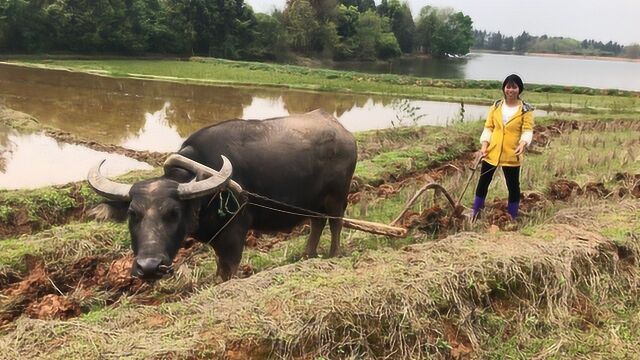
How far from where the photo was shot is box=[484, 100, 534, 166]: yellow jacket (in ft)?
16.8

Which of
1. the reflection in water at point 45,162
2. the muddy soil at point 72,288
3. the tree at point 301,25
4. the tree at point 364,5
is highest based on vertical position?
the tree at point 364,5

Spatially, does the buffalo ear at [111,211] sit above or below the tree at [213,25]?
below

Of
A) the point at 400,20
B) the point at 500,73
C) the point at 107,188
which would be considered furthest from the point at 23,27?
the point at 400,20

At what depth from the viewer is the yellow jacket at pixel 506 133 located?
5117 millimetres

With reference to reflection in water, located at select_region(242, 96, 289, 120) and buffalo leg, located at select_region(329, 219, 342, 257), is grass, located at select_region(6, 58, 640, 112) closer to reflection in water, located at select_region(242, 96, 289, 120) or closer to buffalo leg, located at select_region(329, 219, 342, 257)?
reflection in water, located at select_region(242, 96, 289, 120)

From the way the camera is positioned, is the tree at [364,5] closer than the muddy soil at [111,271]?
No

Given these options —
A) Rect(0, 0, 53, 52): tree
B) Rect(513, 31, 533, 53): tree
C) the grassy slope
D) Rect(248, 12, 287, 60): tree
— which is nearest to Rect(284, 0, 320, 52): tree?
Rect(248, 12, 287, 60): tree

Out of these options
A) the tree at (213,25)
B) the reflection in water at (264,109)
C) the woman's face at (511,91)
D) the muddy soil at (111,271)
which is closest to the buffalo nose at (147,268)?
the muddy soil at (111,271)

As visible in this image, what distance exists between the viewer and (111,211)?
358 cm

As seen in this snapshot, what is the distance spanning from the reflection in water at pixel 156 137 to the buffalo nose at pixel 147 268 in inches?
316

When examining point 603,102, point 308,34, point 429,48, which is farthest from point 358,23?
point 603,102

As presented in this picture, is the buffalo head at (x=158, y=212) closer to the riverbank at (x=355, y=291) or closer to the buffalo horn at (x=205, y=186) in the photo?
the buffalo horn at (x=205, y=186)

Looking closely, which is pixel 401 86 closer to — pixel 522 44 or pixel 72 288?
pixel 72 288

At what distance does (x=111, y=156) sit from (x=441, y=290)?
319 inches
